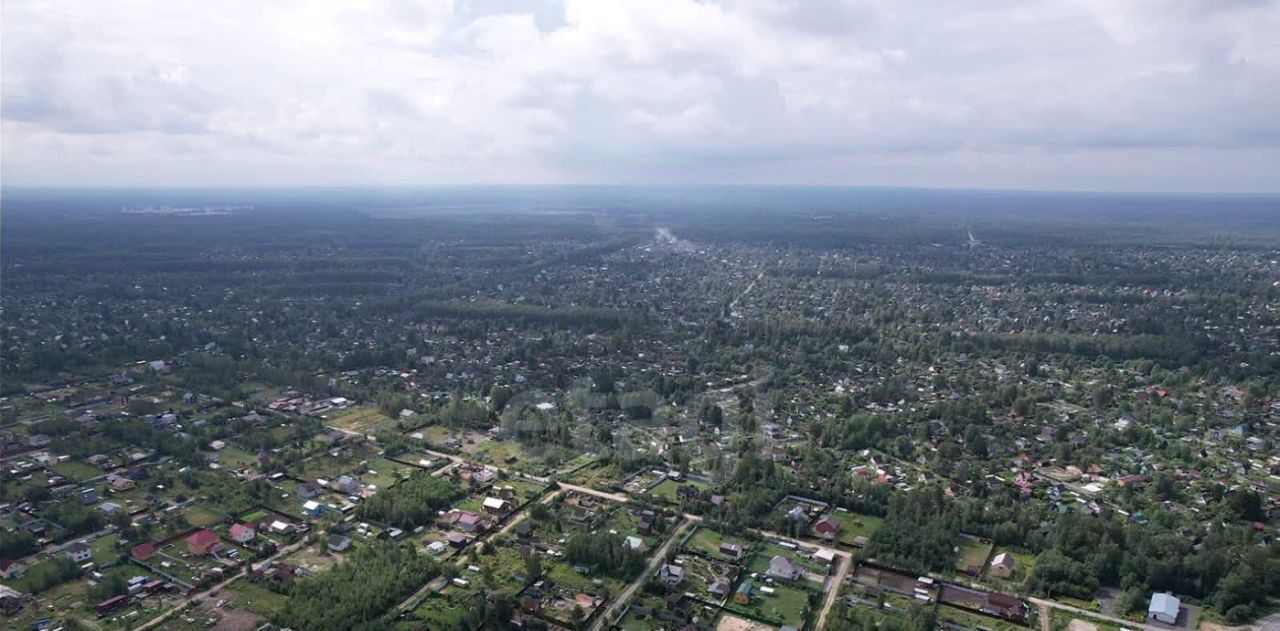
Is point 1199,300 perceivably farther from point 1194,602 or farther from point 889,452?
point 1194,602

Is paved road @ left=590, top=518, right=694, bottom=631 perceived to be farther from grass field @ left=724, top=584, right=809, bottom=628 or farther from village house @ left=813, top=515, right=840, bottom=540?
village house @ left=813, top=515, right=840, bottom=540

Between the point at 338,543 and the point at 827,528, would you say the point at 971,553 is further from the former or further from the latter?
the point at 338,543

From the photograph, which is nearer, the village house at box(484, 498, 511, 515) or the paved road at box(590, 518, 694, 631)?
the paved road at box(590, 518, 694, 631)

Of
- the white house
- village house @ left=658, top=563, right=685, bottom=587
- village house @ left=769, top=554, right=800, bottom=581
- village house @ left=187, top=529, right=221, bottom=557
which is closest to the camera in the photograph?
the white house

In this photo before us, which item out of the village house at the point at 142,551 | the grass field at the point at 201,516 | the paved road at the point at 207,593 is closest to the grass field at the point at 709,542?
the paved road at the point at 207,593

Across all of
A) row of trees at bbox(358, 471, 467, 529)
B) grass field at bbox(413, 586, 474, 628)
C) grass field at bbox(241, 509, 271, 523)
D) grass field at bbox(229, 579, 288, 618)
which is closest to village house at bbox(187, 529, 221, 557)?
grass field at bbox(241, 509, 271, 523)

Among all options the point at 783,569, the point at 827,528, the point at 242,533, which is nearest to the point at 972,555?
the point at 827,528

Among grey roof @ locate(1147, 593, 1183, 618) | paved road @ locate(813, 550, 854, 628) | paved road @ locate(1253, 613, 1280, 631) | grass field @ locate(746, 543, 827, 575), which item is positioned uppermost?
grey roof @ locate(1147, 593, 1183, 618)
